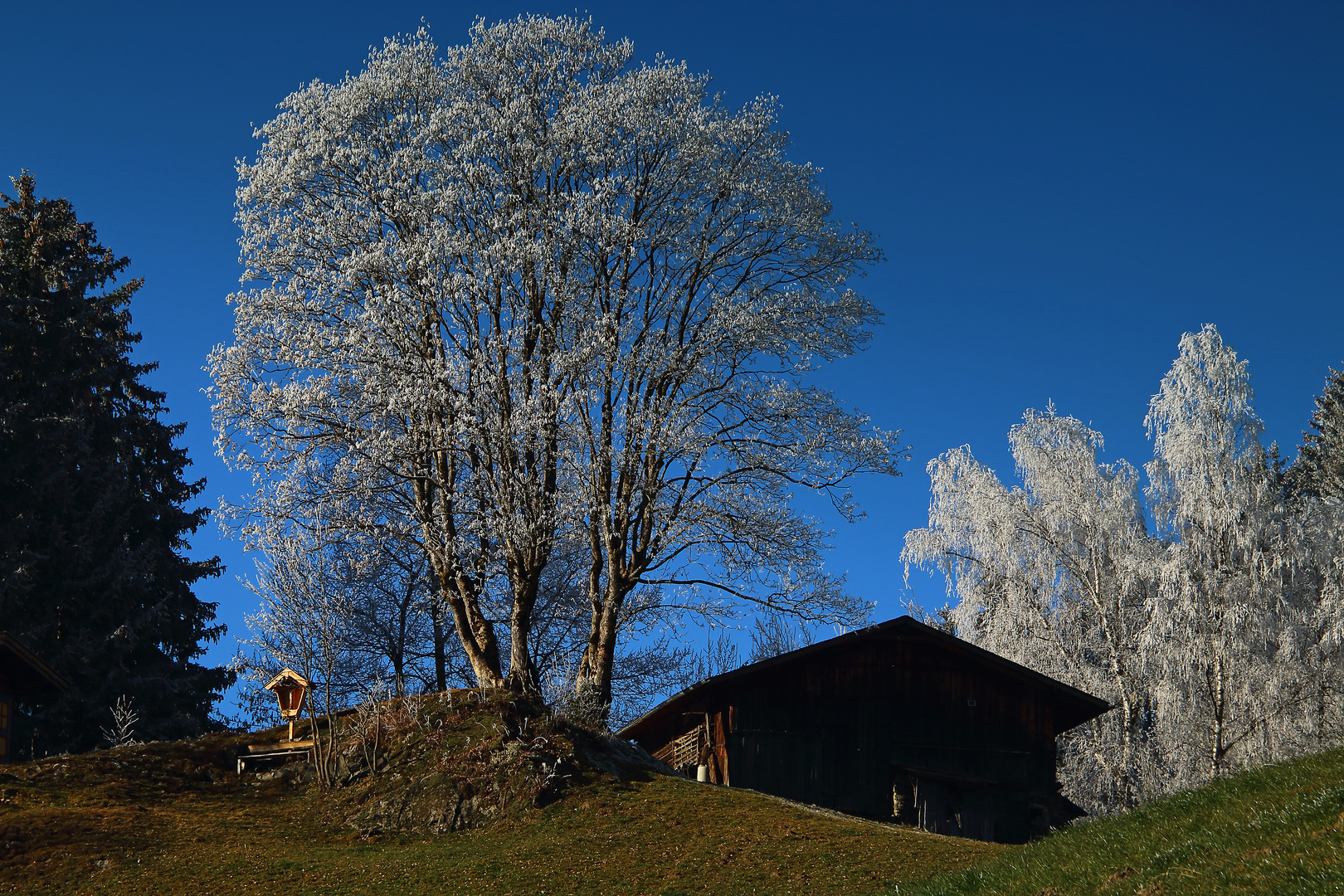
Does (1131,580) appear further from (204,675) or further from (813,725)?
(204,675)

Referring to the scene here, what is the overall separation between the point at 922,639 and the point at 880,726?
101 inches

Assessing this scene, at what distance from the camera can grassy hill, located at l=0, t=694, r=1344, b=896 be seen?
1023 centimetres

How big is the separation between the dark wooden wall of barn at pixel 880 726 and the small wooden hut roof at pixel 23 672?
16.7m

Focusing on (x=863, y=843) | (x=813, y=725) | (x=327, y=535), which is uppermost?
(x=327, y=535)

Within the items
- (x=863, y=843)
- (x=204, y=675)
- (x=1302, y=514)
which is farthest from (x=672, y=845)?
(x=1302, y=514)

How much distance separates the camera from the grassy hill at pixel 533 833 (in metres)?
10.2

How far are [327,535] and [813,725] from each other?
13378 mm

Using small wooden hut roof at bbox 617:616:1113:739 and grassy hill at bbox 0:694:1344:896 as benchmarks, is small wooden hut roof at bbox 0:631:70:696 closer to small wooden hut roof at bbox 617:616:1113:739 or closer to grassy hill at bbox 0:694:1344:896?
grassy hill at bbox 0:694:1344:896

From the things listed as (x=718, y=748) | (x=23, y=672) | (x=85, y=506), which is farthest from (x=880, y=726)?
(x=85, y=506)

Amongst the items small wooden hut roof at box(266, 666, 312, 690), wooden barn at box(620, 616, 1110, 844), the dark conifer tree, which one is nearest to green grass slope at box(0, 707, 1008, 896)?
small wooden hut roof at box(266, 666, 312, 690)

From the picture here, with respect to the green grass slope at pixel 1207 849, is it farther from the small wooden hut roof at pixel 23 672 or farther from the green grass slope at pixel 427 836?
the small wooden hut roof at pixel 23 672

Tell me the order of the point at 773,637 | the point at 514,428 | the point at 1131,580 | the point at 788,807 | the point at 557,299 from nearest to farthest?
the point at 788,807
the point at 514,428
the point at 557,299
the point at 1131,580
the point at 773,637

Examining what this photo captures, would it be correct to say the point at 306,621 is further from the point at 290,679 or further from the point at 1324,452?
the point at 1324,452

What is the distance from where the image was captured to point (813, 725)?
1027 inches
